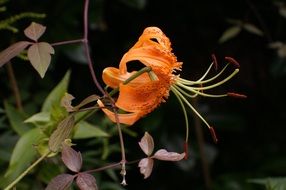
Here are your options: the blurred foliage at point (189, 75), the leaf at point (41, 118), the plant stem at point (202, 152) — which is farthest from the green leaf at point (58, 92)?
the plant stem at point (202, 152)

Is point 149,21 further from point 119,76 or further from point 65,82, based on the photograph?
point 119,76

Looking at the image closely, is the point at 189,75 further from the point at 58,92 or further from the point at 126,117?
the point at 126,117

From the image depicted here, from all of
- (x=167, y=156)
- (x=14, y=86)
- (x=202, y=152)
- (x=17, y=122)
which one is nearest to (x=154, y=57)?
(x=167, y=156)

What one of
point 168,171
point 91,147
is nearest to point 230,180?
point 168,171

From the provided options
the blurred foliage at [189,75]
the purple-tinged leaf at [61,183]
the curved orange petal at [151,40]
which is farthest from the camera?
the blurred foliage at [189,75]

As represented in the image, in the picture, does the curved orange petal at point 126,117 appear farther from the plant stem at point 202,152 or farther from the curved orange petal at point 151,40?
the plant stem at point 202,152
